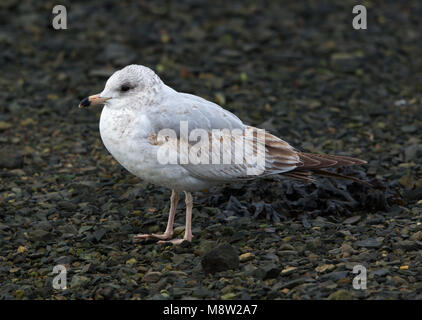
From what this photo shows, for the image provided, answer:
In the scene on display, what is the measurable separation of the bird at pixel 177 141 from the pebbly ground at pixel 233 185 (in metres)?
0.60

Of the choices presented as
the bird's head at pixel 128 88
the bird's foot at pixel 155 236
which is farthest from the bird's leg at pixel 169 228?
the bird's head at pixel 128 88

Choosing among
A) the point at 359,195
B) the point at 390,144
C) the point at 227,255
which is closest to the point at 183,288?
the point at 227,255

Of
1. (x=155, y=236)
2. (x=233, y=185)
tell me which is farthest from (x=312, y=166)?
(x=155, y=236)

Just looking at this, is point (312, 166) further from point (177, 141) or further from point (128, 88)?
point (128, 88)

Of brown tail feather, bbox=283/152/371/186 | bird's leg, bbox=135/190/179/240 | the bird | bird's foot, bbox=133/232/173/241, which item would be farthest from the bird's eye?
brown tail feather, bbox=283/152/371/186

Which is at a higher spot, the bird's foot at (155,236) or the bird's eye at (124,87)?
the bird's eye at (124,87)

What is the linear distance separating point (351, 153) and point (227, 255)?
10.4ft

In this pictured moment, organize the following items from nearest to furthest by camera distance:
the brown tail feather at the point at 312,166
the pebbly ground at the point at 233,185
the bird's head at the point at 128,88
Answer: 1. the pebbly ground at the point at 233,185
2. the bird's head at the point at 128,88
3. the brown tail feather at the point at 312,166

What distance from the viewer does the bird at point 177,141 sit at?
245 inches

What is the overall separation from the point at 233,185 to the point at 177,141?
1545mm

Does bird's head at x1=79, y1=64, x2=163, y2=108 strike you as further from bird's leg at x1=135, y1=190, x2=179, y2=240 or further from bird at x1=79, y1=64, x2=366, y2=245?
bird's leg at x1=135, y1=190, x2=179, y2=240

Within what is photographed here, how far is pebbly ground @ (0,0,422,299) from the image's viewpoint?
6.05 m

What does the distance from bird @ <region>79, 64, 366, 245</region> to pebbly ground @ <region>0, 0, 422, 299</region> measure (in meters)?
0.60

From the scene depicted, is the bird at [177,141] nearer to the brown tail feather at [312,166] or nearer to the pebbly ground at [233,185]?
the brown tail feather at [312,166]
